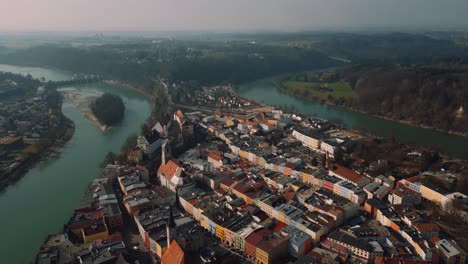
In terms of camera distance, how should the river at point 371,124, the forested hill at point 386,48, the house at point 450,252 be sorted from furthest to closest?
the forested hill at point 386,48
the river at point 371,124
the house at point 450,252

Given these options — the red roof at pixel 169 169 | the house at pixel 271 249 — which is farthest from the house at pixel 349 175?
the red roof at pixel 169 169

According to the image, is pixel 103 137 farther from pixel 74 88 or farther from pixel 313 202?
pixel 74 88

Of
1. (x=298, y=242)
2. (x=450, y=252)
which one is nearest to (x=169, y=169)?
(x=298, y=242)

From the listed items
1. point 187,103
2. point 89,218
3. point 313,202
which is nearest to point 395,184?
point 313,202

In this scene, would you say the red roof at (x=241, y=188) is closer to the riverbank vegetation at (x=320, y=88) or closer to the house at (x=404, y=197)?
the house at (x=404, y=197)

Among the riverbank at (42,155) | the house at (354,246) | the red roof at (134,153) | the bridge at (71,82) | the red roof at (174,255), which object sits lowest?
the bridge at (71,82)

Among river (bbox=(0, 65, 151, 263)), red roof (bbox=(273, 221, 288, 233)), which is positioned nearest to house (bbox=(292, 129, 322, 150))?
red roof (bbox=(273, 221, 288, 233))
